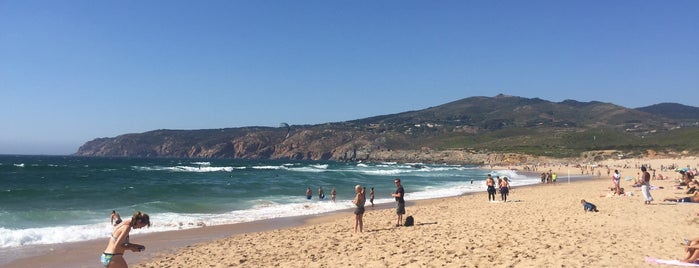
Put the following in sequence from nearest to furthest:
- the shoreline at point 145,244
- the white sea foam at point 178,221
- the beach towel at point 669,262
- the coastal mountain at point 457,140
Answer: the beach towel at point 669,262 → the shoreline at point 145,244 → the white sea foam at point 178,221 → the coastal mountain at point 457,140

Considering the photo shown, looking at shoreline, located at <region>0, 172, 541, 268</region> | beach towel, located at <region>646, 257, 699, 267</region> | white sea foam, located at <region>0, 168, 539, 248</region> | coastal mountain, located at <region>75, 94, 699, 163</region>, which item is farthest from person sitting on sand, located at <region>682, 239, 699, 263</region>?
coastal mountain, located at <region>75, 94, 699, 163</region>

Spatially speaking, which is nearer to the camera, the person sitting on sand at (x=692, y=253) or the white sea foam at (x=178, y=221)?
the person sitting on sand at (x=692, y=253)

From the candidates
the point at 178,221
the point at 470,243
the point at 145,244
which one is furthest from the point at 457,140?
the point at 470,243

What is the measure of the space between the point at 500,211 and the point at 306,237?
7.55m

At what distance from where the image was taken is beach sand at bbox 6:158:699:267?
8.43 metres

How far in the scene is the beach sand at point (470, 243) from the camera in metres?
8.43

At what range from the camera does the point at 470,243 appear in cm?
1001

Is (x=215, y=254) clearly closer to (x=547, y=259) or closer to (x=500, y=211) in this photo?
(x=547, y=259)

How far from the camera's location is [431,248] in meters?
9.77

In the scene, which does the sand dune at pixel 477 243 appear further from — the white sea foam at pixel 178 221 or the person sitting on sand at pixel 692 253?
the white sea foam at pixel 178 221

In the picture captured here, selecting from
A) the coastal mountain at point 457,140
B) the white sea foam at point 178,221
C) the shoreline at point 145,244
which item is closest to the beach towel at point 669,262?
the shoreline at point 145,244

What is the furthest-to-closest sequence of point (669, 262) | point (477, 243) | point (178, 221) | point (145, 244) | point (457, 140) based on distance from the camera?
point (457, 140) < point (178, 221) < point (145, 244) < point (477, 243) < point (669, 262)

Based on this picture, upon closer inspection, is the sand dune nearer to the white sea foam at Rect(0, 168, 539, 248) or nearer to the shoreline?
the shoreline

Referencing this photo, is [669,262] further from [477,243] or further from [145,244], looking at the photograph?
[145,244]
